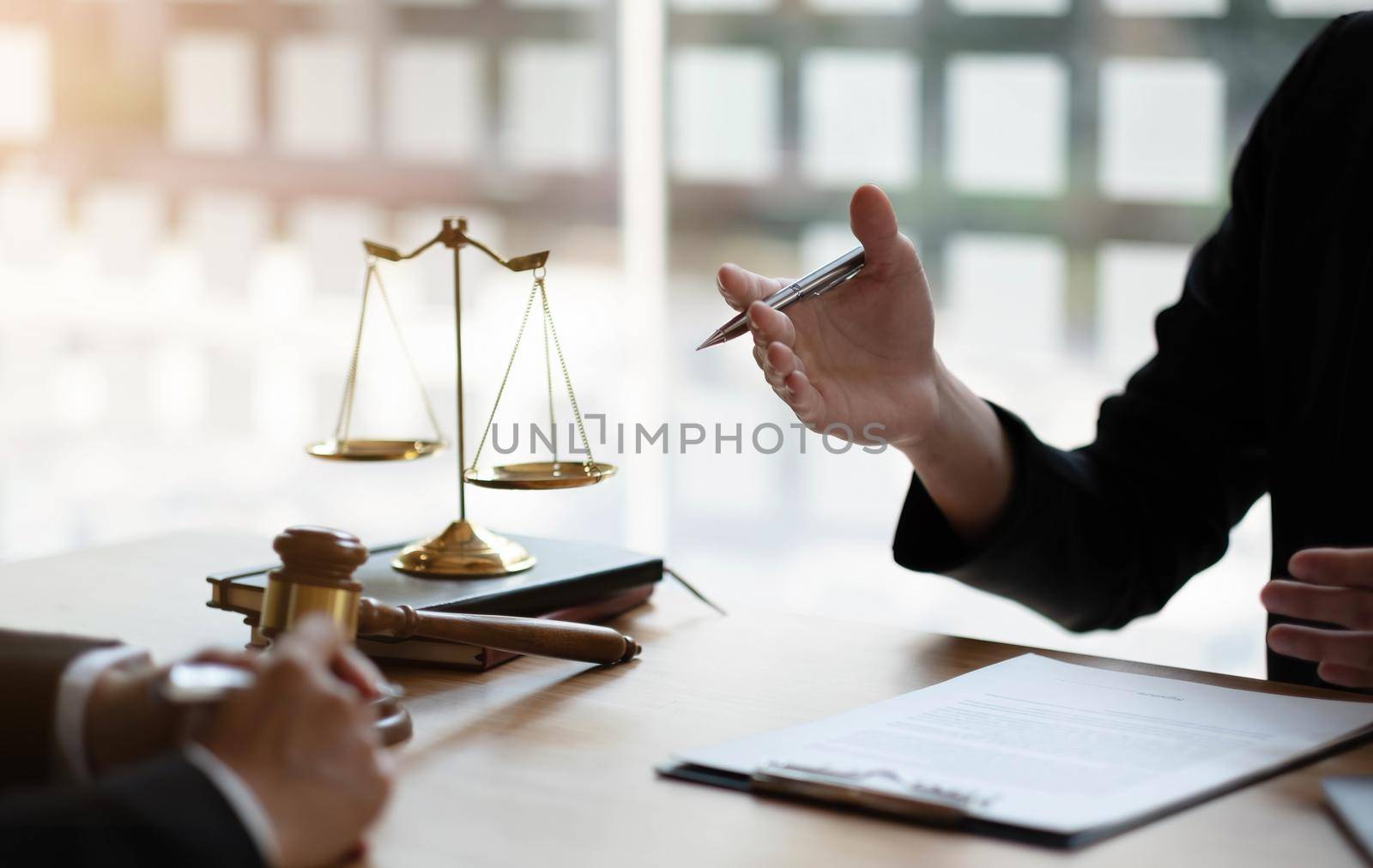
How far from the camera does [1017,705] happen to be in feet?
3.13

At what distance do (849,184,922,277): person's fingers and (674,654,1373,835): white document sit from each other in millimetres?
384

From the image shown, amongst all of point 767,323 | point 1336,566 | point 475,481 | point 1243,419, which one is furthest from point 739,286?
point 1243,419

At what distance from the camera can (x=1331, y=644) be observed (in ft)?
3.24

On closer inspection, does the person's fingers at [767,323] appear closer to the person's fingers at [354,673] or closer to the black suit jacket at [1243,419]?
the black suit jacket at [1243,419]

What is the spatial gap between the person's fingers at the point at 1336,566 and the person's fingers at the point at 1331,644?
0.04 m

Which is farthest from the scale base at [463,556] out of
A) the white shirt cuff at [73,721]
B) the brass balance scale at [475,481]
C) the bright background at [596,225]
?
the bright background at [596,225]

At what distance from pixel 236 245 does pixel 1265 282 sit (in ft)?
10.1

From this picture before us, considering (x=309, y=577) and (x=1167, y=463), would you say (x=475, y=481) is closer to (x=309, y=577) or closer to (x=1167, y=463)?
(x=309, y=577)

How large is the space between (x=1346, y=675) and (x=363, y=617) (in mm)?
737

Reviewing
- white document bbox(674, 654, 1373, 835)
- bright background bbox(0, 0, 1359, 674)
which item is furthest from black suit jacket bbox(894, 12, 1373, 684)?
bright background bbox(0, 0, 1359, 674)

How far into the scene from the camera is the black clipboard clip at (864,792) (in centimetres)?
76

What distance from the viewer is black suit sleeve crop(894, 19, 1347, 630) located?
Answer: 1367 millimetres

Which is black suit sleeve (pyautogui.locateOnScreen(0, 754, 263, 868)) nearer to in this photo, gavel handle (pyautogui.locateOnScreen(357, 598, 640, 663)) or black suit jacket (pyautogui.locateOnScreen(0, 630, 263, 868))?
black suit jacket (pyautogui.locateOnScreen(0, 630, 263, 868))

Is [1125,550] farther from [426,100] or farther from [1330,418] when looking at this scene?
[426,100]
